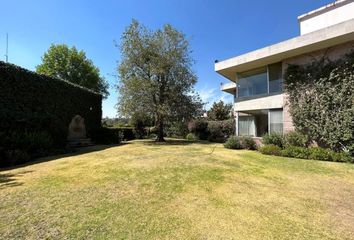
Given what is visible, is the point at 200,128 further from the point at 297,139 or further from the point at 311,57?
the point at 311,57

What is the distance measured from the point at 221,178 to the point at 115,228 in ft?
12.4

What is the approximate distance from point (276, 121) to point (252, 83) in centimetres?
327

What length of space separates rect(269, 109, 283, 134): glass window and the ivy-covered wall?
45.4ft

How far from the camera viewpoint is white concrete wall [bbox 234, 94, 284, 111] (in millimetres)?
13242

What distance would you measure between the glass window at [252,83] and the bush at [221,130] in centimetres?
546

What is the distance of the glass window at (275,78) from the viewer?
13.5 meters

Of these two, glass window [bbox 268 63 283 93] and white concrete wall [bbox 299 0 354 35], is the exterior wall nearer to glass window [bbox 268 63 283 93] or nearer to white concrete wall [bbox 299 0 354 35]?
glass window [bbox 268 63 283 93]

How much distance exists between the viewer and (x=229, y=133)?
20766mm

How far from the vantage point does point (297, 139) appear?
38.9 feet

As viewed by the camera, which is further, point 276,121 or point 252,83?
point 252,83

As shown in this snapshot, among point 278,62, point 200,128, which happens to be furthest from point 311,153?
point 200,128

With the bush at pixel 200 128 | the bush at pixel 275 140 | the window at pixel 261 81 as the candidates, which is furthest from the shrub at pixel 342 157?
the bush at pixel 200 128

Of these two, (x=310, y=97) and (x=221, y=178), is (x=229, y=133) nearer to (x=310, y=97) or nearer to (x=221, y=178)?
(x=310, y=97)

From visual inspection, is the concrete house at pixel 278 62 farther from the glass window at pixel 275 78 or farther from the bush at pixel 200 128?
the bush at pixel 200 128
